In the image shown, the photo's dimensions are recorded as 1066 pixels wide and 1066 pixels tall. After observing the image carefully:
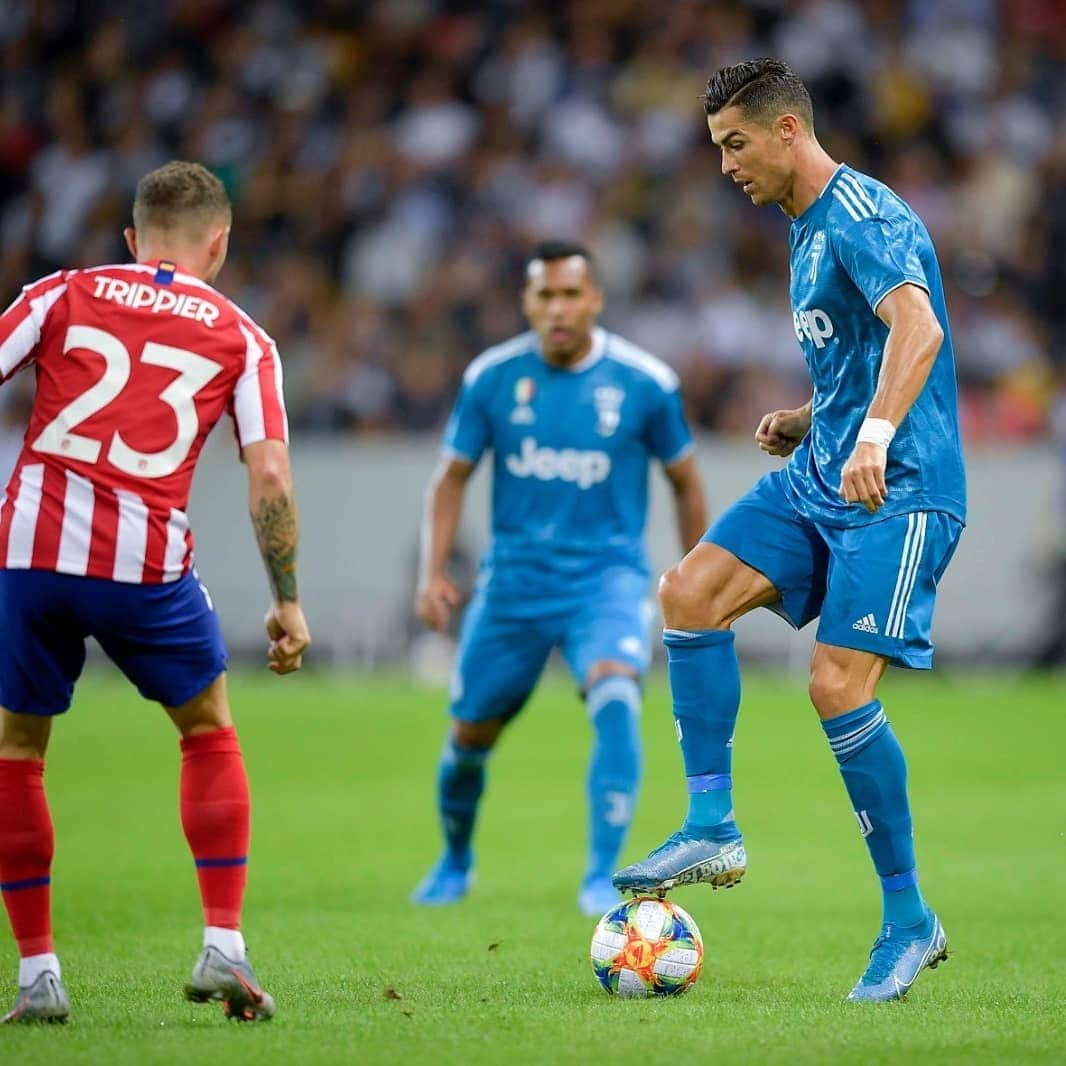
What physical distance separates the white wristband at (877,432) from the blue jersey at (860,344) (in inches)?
10.7

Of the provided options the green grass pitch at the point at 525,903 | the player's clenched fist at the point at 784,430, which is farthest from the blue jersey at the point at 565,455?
the player's clenched fist at the point at 784,430

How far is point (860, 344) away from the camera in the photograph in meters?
5.73

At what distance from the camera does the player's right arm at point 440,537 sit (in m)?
8.70

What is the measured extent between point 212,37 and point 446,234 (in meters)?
4.33

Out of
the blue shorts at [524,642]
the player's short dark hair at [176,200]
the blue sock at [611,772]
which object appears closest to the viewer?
the player's short dark hair at [176,200]

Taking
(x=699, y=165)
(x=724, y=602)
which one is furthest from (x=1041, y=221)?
(x=724, y=602)

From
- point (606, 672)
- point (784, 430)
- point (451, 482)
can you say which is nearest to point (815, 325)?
point (784, 430)

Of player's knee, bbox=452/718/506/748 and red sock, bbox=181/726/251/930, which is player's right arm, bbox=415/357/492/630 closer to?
player's knee, bbox=452/718/506/748

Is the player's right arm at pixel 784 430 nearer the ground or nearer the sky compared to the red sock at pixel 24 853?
nearer the sky

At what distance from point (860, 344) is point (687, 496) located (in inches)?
116

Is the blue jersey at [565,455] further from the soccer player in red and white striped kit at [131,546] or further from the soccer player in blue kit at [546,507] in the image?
the soccer player in red and white striped kit at [131,546]

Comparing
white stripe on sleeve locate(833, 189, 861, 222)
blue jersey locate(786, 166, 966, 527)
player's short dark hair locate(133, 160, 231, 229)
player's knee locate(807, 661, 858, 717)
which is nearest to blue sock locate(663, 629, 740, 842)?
player's knee locate(807, 661, 858, 717)

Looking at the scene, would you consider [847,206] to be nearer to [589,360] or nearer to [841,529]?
[841,529]

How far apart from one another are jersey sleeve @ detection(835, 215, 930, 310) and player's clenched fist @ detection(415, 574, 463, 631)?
137 inches
